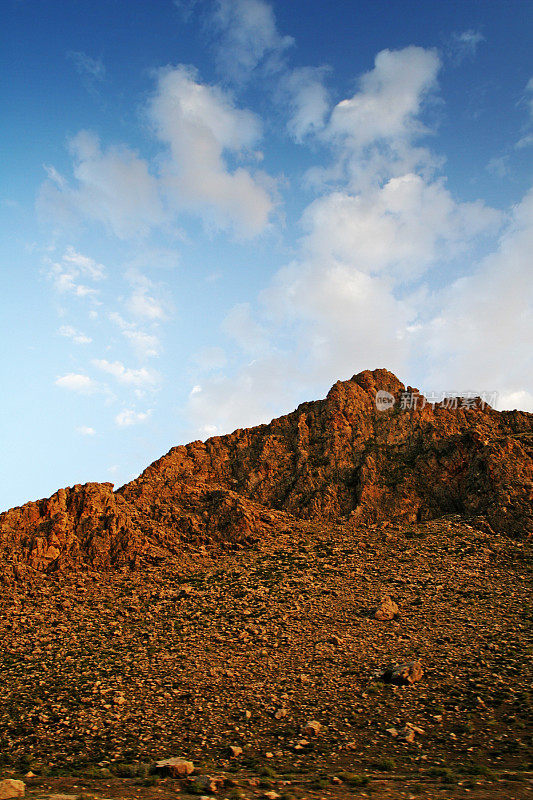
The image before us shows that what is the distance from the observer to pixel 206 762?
59.5 feet

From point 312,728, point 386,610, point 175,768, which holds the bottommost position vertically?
point 312,728

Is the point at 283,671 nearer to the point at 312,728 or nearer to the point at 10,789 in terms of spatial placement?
the point at 312,728

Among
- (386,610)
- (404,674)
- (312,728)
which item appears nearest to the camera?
(312,728)

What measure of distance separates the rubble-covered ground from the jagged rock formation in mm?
3676

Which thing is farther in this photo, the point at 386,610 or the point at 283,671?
the point at 386,610

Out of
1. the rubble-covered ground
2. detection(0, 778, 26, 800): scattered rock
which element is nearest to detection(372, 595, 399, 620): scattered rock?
the rubble-covered ground

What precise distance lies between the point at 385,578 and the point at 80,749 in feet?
95.2

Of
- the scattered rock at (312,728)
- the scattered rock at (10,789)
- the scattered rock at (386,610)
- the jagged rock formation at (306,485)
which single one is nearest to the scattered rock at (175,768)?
the scattered rock at (10,789)

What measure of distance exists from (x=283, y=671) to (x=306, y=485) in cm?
3189

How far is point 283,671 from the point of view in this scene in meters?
27.6

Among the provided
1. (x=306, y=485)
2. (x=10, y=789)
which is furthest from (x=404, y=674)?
(x=306, y=485)

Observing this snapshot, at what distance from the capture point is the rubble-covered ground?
1706 cm

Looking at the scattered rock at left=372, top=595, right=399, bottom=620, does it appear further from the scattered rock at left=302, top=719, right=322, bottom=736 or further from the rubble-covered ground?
the scattered rock at left=302, top=719, right=322, bottom=736

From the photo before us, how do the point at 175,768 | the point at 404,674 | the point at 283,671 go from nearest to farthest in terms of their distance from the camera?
the point at 175,768 → the point at 404,674 → the point at 283,671
